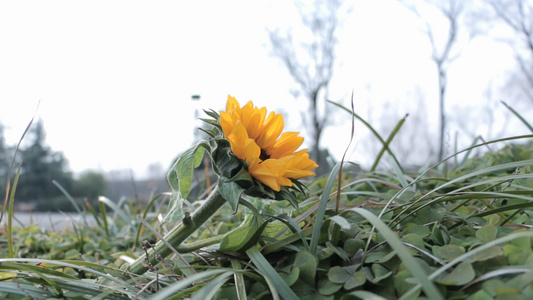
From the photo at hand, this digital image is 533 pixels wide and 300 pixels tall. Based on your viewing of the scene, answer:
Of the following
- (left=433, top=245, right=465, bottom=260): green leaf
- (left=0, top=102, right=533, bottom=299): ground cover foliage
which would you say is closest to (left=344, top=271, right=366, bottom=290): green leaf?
(left=0, top=102, right=533, bottom=299): ground cover foliage

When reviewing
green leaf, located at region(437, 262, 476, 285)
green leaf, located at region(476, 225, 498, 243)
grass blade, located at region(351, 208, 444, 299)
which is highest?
grass blade, located at region(351, 208, 444, 299)

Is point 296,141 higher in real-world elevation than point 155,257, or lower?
higher

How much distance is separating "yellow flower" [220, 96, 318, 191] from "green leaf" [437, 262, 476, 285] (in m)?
0.22

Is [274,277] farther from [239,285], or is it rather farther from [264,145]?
[264,145]

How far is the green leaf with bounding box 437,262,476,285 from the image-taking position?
1.52 ft

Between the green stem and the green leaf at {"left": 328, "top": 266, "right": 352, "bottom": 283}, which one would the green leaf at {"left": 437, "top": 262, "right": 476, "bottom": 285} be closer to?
the green leaf at {"left": 328, "top": 266, "right": 352, "bottom": 283}

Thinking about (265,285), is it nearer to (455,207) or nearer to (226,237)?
(226,237)

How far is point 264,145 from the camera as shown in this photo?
2.17 feet

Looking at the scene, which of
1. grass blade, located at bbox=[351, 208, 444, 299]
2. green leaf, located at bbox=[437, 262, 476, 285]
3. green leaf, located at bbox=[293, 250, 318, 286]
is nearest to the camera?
grass blade, located at bbox=[351, 208, 444, 299]

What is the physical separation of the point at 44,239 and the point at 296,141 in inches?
41.0

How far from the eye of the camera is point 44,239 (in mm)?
1281

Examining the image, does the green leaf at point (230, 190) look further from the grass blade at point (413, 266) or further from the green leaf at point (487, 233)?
the green leaf at point (487, 233)

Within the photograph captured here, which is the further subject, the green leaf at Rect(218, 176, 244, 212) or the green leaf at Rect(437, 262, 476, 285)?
the green leaf at Rect(218, 176, 244, 212)

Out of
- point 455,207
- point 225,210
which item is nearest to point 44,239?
point 225,210
